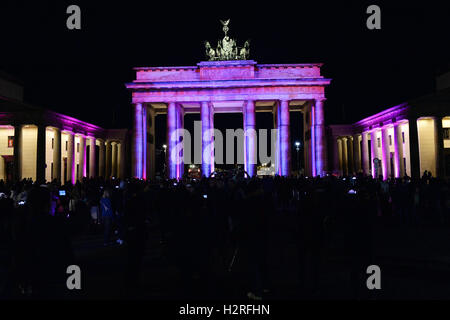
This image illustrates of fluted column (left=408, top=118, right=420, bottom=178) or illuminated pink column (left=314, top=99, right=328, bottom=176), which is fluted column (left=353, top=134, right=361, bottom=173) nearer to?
illuminated pink column (left=314, top=99, right=328, bottom=176)

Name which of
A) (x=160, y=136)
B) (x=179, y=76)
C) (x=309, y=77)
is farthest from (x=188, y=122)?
(x=309, y=77)

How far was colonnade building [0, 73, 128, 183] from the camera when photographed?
30.2 meters

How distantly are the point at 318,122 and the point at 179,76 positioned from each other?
1762 cm

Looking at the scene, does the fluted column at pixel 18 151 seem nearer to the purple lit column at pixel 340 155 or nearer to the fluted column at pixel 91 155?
the fluted column at pixel 91 155

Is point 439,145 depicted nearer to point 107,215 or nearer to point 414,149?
point 414,149

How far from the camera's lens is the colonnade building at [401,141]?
2797 cm

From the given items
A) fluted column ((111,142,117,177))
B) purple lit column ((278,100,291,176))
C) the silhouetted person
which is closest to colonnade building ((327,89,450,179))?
purple lit column ((278,100,291,176))

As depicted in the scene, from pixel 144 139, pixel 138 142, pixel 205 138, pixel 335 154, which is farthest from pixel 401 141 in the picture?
pixel 138 142

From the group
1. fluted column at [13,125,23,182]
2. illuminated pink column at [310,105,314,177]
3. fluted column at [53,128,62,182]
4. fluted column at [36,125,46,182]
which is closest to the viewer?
fluted column at [13,125,23,182]

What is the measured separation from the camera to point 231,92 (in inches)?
1475

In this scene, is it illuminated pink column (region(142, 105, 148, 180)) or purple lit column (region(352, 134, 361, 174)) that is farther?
purple lit column (region(352, 134, 361, 174))

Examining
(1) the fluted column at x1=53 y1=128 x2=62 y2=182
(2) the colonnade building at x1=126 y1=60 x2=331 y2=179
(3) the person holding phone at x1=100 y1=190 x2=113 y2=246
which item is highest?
(2) the colonnade building at x1=126 y1=60 x2=331 y2=179

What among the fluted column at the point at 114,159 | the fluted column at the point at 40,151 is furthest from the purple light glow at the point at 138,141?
the fluted column at the point at 40,151

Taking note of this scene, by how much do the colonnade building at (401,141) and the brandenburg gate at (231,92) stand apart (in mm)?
6145
